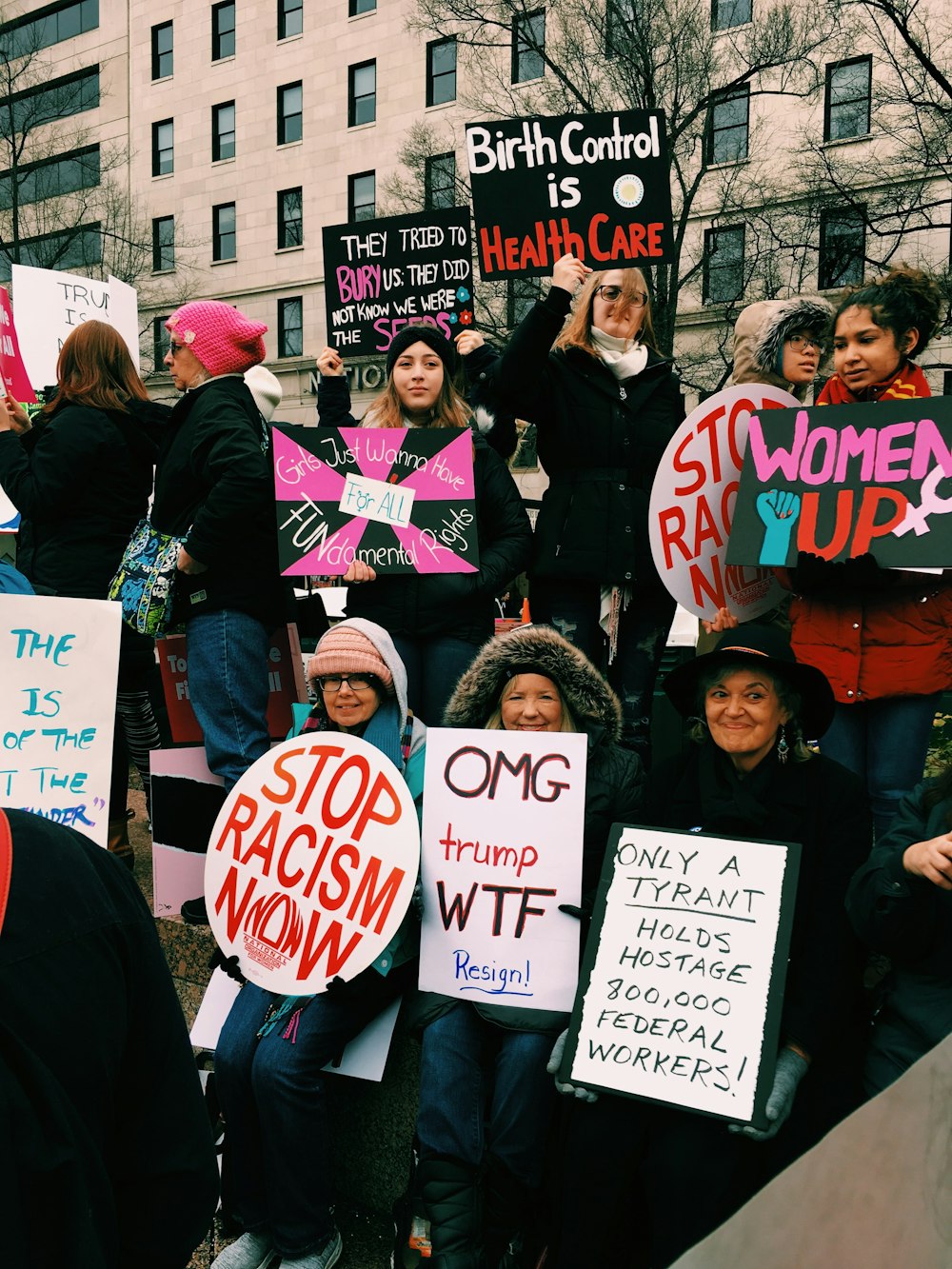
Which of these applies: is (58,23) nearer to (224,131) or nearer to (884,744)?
(224,131)

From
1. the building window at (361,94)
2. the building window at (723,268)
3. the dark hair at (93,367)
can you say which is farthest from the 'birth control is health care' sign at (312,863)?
the building window at (361,94)

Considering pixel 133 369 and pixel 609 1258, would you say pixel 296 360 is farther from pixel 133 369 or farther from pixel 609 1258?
pixel 609 1258

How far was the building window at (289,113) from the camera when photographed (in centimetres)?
2997

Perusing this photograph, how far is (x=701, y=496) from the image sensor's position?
3553mm

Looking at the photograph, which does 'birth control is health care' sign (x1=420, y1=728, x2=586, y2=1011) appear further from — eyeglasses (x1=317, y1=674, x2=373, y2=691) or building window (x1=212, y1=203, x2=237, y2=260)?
building window (x1=212, y1=203, x2=237, y2=260)

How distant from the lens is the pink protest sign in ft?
16.2

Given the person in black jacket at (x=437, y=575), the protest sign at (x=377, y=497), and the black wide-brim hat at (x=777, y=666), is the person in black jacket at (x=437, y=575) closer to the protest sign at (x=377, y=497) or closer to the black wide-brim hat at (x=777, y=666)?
the protest sign at (x=377, y=497)

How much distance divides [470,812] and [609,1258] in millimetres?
1038

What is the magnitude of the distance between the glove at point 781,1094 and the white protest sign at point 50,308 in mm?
4452

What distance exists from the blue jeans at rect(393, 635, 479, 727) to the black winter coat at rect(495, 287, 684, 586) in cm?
38

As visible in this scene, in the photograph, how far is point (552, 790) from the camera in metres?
2.90

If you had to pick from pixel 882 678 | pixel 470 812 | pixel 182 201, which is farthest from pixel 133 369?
pixel 182 201

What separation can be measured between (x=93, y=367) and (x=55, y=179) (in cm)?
2909

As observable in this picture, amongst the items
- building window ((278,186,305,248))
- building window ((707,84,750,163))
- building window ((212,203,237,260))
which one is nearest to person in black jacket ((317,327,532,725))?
building window ((707,84,750,163))
